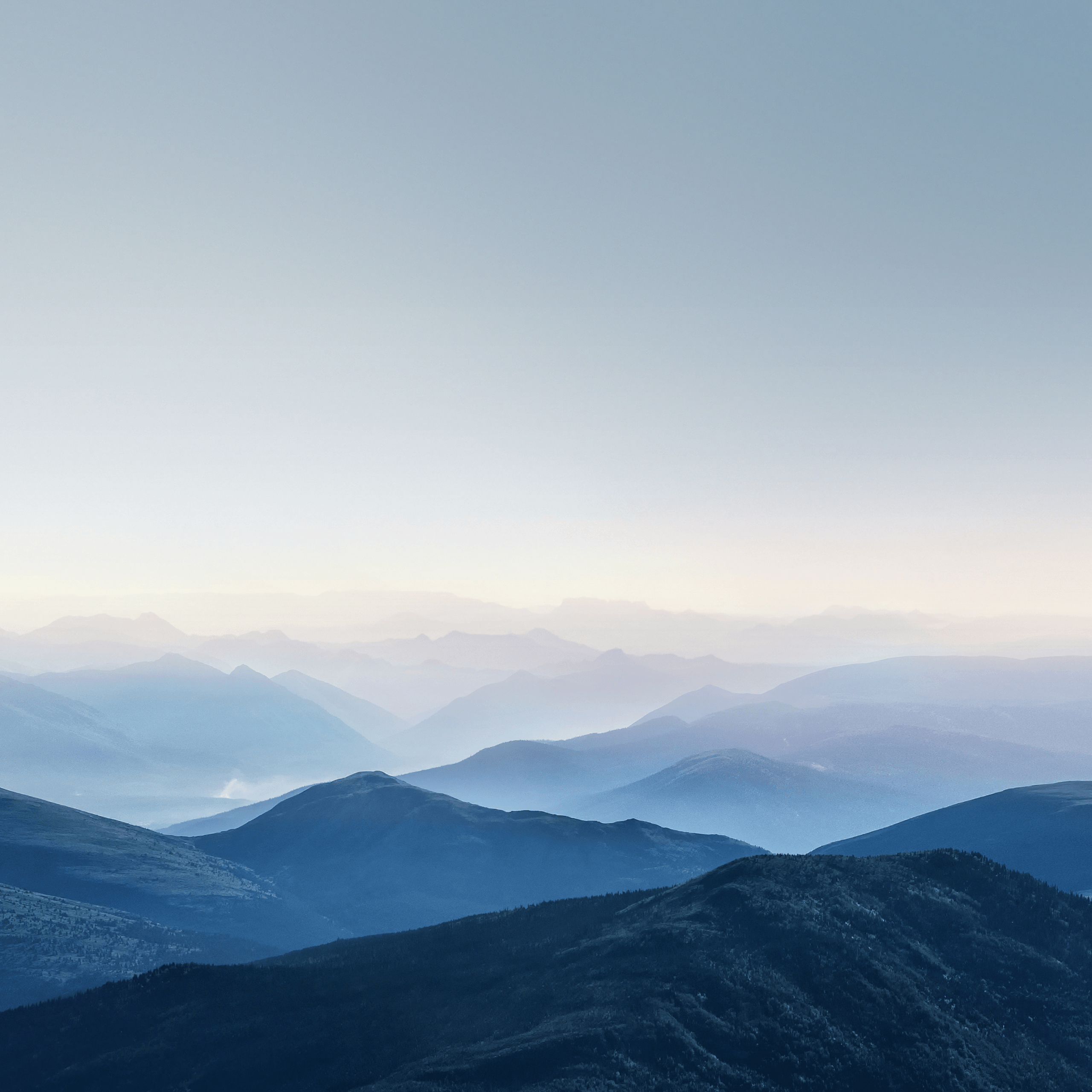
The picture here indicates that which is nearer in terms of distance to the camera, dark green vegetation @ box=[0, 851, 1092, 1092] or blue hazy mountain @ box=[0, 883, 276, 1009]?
dark green vegetation @ box=[0, 851, 1092, 1092]

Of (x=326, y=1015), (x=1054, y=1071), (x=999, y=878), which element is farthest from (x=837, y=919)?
(x=326, y=1015)

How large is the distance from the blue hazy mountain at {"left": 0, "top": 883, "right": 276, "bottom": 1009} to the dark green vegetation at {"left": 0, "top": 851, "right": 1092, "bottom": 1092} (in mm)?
52537

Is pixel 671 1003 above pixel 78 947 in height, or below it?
above

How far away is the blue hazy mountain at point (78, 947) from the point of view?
12875 centimetres

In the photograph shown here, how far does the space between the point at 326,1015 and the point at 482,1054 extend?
21.9 metres

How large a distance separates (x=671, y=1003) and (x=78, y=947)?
12254 centimetres

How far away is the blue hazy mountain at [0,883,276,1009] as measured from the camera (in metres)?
129

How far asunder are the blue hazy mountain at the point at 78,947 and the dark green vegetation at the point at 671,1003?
172 ft

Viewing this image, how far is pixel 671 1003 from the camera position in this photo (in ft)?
192

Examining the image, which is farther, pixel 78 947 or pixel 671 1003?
pixel 78 947

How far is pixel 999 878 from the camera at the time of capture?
8869cm

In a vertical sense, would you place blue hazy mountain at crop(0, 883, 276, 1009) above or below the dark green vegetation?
below

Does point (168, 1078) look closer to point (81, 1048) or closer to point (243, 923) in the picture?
point (81, 1048)

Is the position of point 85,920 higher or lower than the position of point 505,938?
lower
